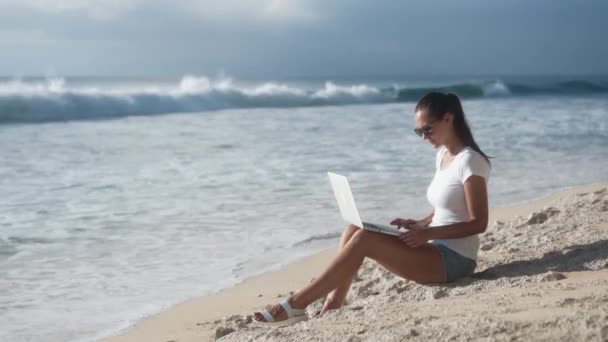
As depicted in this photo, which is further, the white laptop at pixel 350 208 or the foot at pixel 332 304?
the foot at pixel 332 304

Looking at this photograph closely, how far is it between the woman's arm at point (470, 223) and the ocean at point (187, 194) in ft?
6.01

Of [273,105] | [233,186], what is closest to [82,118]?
[273,105]

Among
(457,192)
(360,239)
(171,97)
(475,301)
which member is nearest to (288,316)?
(360,239)

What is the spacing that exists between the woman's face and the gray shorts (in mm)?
587

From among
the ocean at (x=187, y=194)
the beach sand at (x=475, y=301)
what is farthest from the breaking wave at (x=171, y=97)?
the beach sand at (x=475, y=301)

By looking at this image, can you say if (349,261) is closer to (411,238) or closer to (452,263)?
(411,238)

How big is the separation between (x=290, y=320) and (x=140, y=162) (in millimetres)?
9129

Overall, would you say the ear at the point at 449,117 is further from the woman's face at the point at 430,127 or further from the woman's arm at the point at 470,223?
the woman's arm at the point at 470,223

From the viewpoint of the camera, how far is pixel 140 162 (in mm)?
13141

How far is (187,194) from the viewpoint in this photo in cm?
959

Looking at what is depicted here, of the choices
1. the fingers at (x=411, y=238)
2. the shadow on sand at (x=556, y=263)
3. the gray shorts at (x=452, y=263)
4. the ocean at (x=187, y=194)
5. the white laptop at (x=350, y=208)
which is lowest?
the ocean at (x=187, y=194)

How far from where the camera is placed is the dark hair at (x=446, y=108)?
4453 mm

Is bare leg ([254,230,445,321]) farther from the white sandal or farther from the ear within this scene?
the ear

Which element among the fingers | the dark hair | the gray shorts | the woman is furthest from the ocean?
the dark hair
